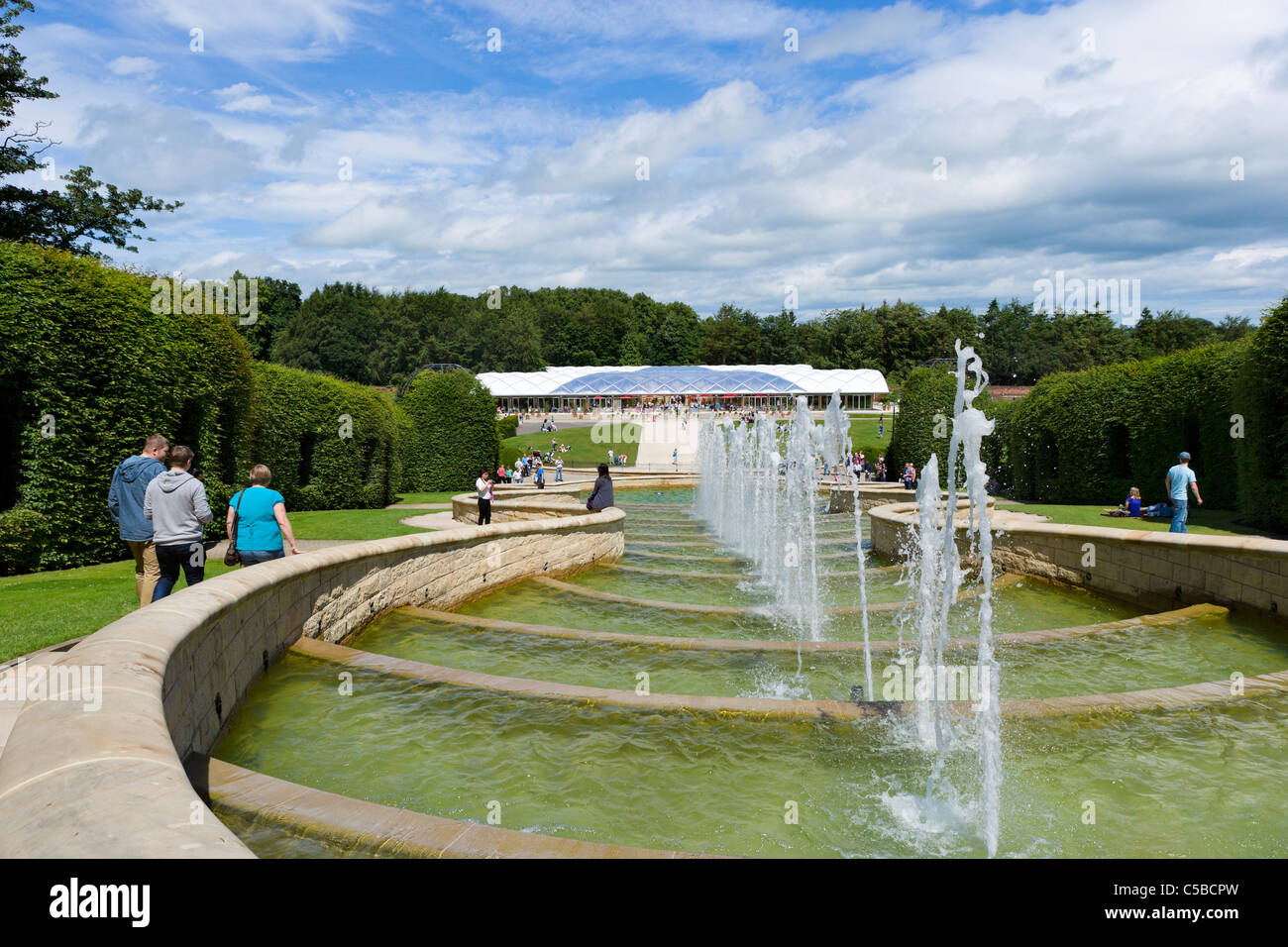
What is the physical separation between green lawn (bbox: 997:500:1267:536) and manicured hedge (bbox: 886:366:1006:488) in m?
7.94

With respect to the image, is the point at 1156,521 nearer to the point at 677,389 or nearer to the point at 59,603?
the point at 59,603

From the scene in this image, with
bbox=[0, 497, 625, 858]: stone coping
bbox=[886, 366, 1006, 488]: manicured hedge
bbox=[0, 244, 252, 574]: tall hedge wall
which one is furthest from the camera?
bbox=[886, 366, 1006, 488]: manicured hedge

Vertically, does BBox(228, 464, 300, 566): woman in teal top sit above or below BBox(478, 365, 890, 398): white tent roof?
below

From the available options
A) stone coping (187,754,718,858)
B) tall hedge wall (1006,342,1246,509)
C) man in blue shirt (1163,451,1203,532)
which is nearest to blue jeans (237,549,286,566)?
stone coping (187,754,718,858)

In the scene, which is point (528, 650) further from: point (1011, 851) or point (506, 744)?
point (1011, 851)

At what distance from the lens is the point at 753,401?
8119 centimetres

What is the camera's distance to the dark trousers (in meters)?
6.65

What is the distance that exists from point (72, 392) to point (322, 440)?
32.4 feet

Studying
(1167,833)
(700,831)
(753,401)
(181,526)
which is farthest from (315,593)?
(753,401)

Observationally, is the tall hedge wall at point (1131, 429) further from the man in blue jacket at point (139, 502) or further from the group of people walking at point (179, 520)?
the man in blue jacket at point (139, 502)

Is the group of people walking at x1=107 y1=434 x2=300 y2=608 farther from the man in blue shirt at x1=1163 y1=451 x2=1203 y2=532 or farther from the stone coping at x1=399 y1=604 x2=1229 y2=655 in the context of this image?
the man in blue shirt at x1=1163 y1=451 x2=1203 y2=532

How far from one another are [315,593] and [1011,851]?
5.66 meters
